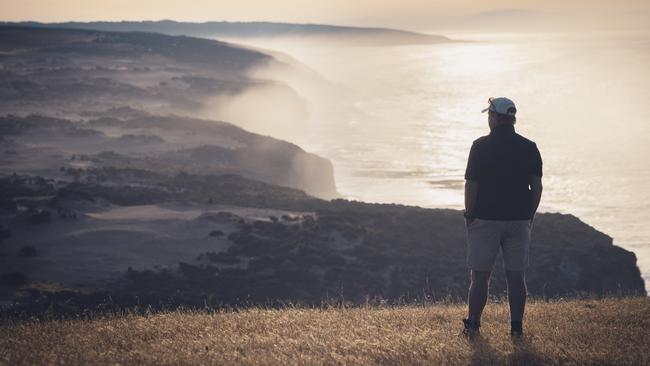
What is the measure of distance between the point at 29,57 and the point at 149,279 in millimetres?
129941

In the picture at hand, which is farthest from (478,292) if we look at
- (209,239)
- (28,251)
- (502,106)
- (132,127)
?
(132,127)

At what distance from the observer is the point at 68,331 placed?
9.92 m

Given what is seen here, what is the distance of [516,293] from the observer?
8977 millimetres

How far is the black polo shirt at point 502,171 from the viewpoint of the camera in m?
8.88

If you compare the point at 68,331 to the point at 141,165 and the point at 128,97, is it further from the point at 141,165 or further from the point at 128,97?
the point at 128,97

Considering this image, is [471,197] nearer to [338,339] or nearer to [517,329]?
[517,329]

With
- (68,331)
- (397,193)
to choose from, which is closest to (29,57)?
(397,193)

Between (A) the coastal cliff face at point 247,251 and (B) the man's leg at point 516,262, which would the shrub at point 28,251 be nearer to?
(A) the coastal cliff face at point 247,251

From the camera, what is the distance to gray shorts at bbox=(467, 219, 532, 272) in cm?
884

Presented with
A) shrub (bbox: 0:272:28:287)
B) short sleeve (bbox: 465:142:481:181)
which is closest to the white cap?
short sleeve (bbox: 465:142:481:181)

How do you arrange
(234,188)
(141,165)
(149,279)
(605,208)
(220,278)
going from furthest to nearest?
(605,208) → (141,165) → (234,188) → (220,278) → (149,279)

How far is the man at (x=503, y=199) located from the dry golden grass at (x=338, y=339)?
723 mm

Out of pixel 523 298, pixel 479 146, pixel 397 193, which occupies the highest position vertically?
pixel 479 146

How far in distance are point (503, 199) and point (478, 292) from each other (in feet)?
3.42
